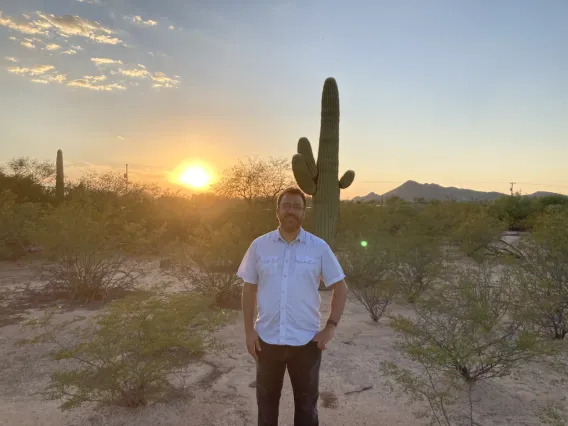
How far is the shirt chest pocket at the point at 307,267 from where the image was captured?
255 cm

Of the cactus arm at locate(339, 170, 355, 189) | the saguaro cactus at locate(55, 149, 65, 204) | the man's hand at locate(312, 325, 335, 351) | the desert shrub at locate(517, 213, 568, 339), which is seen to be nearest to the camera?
the man's hand at locate(312, 325, 335, 351)

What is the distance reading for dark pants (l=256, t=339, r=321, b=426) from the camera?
2525mm

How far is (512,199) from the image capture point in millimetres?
29906

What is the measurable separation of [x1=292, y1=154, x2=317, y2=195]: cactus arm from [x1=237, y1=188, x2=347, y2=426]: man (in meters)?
6.80

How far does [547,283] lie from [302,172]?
521 cm

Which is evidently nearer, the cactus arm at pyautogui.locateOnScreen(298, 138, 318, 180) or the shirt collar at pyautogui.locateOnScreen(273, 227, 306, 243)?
the shirt collar at pyautogui.locateOnScreen(273, 227, 306, 243)

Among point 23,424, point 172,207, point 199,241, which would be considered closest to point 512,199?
point 172,207

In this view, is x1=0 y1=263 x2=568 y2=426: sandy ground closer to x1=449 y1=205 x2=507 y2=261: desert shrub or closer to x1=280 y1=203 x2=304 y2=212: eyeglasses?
x1=280 y1=203 x2=304 y2=212: eyeglasses

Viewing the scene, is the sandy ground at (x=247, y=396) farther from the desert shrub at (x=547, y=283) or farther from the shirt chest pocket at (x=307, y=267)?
the shirt chest pocket at (x=307, y=267)

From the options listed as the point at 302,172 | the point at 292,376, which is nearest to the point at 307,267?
the point at 292,376

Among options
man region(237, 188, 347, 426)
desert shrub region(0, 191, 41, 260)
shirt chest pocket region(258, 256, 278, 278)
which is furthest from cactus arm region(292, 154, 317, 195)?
desert shrub region(0, 191, 41, 260)

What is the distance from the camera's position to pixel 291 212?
2562mm

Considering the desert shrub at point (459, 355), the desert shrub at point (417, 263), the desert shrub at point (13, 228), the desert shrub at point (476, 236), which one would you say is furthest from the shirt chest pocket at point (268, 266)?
the desert shrub at point (476, 236)

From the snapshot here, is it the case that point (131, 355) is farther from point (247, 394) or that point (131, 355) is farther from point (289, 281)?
point (289, 281)
